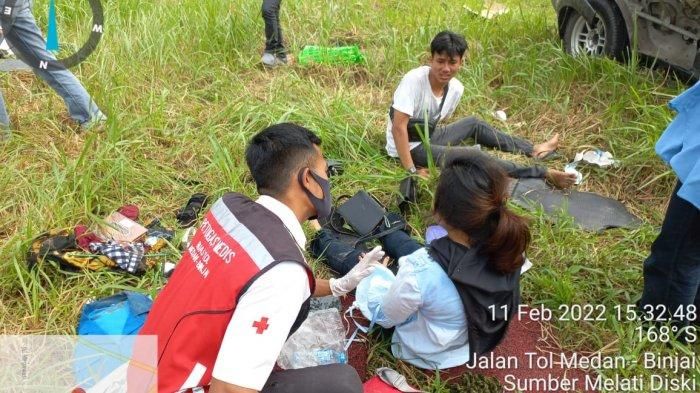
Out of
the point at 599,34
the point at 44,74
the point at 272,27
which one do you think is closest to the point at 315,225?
the point at 44,74

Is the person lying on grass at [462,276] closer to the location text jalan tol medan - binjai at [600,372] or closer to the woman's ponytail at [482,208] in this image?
the woman's ponytail at [482,208]

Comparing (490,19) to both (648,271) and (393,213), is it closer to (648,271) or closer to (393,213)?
(393,213)

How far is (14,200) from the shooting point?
127 inches

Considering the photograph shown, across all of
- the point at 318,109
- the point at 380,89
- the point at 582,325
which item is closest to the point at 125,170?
the point at 318,109

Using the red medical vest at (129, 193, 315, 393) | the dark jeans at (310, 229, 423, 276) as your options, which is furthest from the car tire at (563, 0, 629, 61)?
the red medical vest at (129, 193, 315, 393)

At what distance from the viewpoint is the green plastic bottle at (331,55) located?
4.89 meters

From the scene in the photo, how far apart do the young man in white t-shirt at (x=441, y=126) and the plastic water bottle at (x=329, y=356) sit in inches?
57.8

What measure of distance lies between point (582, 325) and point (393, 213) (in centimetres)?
110

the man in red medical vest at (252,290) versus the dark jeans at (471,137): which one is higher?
the man in red medical vest at (252,290)

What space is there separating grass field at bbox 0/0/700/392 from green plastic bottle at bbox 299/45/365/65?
11 cm

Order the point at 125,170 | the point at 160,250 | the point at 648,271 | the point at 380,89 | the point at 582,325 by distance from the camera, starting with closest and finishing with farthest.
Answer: the point at 648,271
the point at 582,325
the point at 160,250
the point at 125,170
the point at 380,89

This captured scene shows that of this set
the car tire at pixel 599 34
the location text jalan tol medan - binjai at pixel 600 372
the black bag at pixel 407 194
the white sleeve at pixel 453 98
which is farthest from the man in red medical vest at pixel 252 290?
the car tire at pixel 599 34

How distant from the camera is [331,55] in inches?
193

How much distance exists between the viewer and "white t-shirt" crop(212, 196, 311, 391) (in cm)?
144
